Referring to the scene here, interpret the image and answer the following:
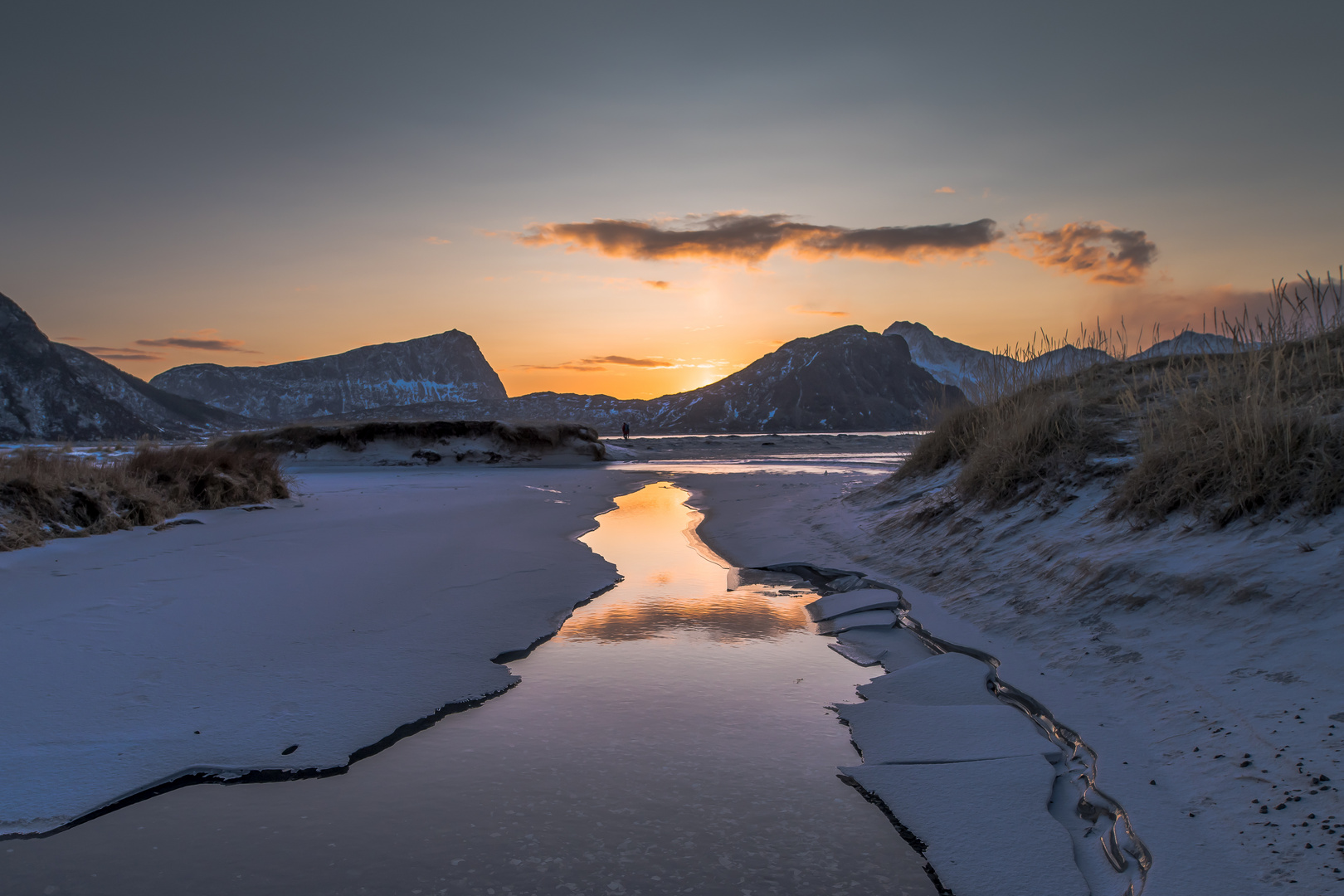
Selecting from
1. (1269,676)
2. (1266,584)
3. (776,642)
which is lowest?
(776,642)

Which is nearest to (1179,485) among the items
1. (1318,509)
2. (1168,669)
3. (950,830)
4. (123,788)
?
(1318,509)

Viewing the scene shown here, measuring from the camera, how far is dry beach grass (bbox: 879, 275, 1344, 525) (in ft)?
12.4

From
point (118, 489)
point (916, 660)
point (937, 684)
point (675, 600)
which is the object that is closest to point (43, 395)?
point (118, 489)

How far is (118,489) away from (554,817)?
7.51 meters

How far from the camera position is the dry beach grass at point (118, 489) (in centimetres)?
615

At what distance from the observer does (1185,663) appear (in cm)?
287

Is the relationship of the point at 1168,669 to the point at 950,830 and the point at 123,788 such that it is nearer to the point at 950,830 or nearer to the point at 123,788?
the point at 950,830

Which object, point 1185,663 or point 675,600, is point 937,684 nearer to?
point 1185,663

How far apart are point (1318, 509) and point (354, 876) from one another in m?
4.53

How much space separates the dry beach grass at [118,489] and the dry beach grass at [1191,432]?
834 cm

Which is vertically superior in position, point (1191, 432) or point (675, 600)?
point (1191, 432)

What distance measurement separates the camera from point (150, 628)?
12.0 ft

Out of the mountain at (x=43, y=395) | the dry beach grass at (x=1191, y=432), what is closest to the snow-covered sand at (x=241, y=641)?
the dry beach grass at (x=1191, y=432)

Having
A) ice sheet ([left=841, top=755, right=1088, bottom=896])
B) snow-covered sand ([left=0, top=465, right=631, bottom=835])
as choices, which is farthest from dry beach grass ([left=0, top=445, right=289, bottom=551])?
ice sheet ([left=841, top=755, right=1088, bottom=896])
